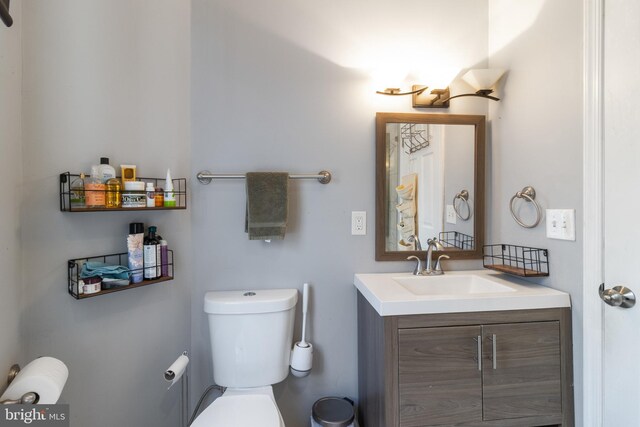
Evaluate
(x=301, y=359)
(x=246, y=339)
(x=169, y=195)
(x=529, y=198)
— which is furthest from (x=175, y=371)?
(x=529, y=198)

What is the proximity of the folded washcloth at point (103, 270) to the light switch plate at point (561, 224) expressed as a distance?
5.68 feet

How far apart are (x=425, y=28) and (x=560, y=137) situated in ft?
2.92

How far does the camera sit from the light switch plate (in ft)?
3.51

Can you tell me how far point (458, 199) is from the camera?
150 centimetres

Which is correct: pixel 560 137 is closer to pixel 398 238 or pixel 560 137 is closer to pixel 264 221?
pixel 398 238

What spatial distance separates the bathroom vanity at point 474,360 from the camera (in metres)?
1.01

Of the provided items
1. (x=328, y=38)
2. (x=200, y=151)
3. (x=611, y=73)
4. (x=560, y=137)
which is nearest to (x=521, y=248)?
(x=560, y=137)

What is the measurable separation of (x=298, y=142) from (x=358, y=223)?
0.52 m

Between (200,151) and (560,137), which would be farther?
(200,151)

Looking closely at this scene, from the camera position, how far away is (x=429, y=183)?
1471 millimetres

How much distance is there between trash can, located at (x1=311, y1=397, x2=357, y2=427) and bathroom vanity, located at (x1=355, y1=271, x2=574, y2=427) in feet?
0.80

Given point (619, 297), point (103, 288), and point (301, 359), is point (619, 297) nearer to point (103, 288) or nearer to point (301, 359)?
point (301, 359)

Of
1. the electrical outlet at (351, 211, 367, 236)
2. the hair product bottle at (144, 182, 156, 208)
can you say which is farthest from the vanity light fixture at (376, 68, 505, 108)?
the hair product bottle at (144, 182, 156, 208)

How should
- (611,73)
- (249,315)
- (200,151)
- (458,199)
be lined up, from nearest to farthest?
(611,73) < (249,315) < (200,151) < (458,199)
